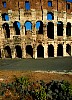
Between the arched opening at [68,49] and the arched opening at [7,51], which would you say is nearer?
the arched opening at [7,51]

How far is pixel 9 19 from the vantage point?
32.8 metres

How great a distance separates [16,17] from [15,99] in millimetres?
21648

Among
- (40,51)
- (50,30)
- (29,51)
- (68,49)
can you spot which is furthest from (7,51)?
(68,49)

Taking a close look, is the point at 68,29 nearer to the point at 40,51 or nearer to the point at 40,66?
the point at 40,51

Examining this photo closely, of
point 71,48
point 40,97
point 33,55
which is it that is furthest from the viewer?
point 71,48

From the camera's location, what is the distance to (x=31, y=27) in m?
33.2

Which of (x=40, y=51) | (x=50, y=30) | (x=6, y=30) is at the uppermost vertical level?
(x=6, y=30)

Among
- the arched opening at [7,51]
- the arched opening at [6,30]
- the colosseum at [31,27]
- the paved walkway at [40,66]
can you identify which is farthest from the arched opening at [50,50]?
the paved walkway at [40,66]

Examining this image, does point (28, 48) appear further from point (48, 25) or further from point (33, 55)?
point (48, 25)

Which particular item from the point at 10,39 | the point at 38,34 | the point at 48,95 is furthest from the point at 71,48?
the point at 48,95

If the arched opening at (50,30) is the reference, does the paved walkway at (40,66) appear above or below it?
below

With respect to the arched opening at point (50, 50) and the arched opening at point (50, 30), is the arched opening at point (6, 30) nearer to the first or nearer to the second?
the arched opening at point (50, 30)

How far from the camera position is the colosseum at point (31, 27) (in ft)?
107

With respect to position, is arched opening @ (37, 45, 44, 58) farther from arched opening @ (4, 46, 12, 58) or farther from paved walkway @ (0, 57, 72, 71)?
paved walkway @ (0, 57, 72, 71)
